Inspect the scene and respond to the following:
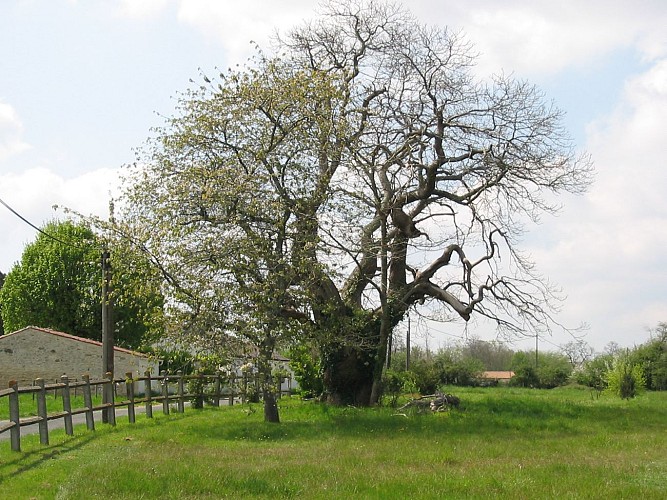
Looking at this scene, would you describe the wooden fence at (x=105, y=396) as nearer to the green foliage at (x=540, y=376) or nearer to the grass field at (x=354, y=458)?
the grass field at (x=354, y=458)

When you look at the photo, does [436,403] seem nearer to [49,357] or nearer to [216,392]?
[216,392]

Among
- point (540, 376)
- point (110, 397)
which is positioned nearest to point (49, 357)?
point (110, 397)

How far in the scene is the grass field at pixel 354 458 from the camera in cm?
1078

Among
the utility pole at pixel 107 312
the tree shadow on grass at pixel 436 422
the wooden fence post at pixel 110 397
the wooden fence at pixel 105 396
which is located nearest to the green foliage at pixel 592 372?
the tree shadow on grass at pixel 436 422

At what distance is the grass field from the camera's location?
1078 centimetres

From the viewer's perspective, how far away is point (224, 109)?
21125 mm

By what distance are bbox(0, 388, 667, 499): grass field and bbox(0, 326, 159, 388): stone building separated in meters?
22.0

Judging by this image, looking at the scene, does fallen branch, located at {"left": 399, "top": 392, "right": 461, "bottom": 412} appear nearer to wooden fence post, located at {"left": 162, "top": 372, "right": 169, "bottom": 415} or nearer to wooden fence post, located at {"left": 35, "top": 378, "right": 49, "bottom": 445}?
wooden fence post, located at {"left": 162, "top": 372, "right": 169, "bottom": 415}

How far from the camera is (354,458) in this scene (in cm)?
1404

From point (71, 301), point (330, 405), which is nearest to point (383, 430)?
point (330, 405)

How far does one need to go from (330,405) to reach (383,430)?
7.80 meters

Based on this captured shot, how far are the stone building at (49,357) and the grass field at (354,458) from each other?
2197cm

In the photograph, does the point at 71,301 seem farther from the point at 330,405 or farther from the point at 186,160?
the point at 186,160

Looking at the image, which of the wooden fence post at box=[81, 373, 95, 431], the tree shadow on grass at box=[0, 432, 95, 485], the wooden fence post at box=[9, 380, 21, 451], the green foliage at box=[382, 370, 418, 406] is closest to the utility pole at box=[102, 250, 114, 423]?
the wooden fence post at box=[81, 373, 95, 431]
